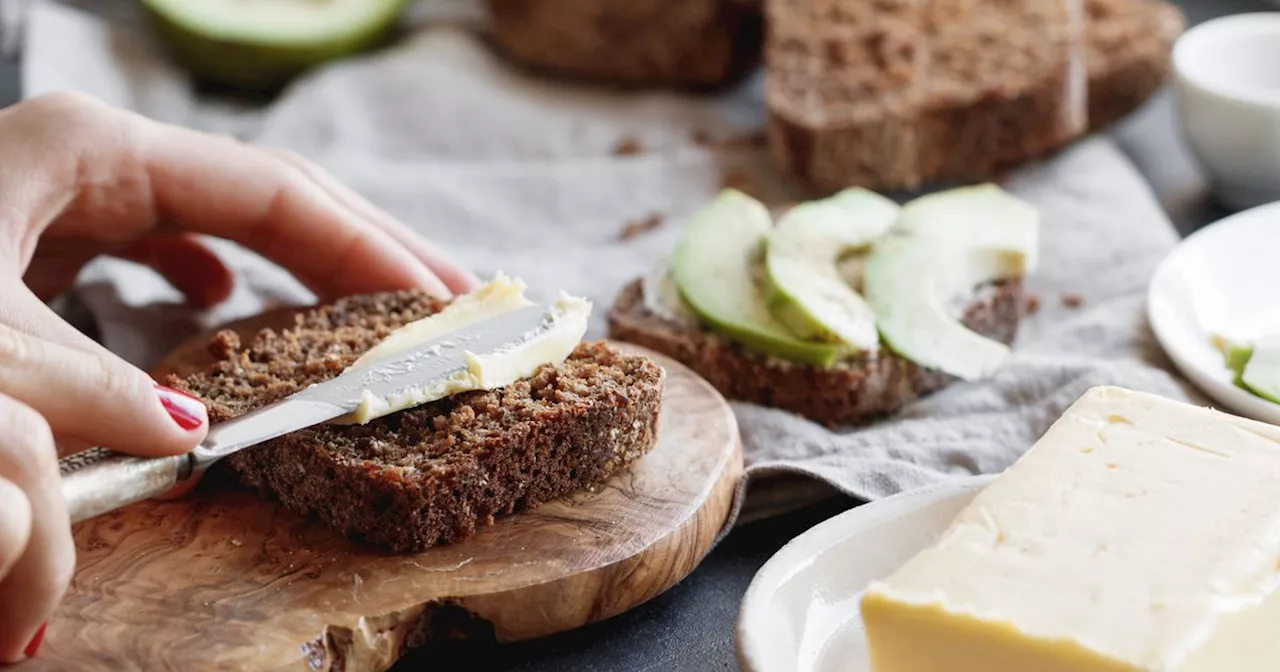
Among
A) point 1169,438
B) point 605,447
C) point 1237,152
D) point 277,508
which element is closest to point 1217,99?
point 1237,152

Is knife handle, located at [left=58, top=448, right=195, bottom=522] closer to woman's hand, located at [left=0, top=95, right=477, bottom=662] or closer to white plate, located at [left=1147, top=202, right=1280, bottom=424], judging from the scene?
woman's hand, located at [left=0, top=95, right=477, bottom=662]

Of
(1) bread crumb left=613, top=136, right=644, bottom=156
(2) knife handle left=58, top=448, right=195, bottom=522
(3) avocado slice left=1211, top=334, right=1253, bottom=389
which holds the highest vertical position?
(2) knife handle left=58, top=448, right=195, bottom=522

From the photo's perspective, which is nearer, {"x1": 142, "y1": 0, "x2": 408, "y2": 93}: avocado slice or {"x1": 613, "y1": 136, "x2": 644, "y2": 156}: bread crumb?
{"x1": 613, "y1": 136, "x2": 644, "y2": 156}: bread crumb

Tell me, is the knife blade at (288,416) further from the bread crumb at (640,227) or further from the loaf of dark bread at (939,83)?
the loaf of dark bread at (939,83)

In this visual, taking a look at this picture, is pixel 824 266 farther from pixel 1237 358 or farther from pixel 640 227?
pixel 640 227

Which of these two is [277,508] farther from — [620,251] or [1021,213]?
[1021,213]

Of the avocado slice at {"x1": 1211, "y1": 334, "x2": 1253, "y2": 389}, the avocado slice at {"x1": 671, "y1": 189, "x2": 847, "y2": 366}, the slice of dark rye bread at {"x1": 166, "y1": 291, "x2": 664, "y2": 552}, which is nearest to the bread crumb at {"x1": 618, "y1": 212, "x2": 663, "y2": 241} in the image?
the avocado slice at {"x1": 671, "y1": 189, "x2": 847, "y2": 366}

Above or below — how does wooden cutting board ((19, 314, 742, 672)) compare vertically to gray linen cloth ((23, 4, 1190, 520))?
above
